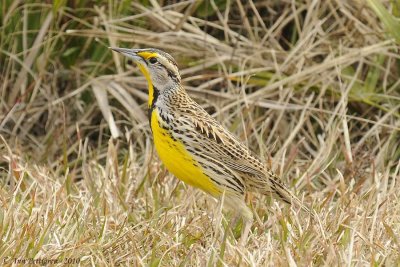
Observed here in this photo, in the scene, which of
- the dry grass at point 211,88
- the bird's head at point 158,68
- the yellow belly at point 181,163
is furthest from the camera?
the dry grass at point 211,88

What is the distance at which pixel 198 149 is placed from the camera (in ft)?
12.8

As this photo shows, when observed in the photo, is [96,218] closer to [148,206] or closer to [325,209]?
[148,206]

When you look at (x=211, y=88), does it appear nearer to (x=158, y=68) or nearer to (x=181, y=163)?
(x=158, y=68)

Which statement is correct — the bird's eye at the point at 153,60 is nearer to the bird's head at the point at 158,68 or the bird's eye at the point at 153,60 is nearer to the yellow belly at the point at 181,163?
the bird's head at the point at 158,68

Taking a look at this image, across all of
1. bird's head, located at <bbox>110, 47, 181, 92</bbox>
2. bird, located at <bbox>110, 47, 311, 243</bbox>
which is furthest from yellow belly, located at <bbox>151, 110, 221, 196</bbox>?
bird's head, located at <bbox>110, 47, 181, 92</bbox>

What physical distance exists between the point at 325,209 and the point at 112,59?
5.86 feet

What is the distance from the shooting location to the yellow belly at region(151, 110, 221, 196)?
3842 mm

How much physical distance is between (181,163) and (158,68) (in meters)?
0.45

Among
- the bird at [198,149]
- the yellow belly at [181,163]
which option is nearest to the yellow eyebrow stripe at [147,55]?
the bird at [198,149]

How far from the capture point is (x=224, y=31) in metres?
5.58

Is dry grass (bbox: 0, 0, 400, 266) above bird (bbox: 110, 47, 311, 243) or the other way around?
the other way around

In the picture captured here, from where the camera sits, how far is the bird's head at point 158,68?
162 inches

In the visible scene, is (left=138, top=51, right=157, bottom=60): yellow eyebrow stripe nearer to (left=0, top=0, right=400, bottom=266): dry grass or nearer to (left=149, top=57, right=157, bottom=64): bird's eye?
(left=149, top=57, right=157, bottom=64): bird's eye

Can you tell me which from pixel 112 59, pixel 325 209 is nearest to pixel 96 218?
pixel 325 209
